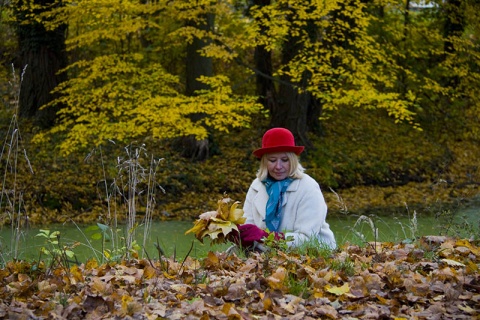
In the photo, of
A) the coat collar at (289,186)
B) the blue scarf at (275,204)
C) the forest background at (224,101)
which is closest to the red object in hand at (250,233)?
the blue scarf at (275,204)

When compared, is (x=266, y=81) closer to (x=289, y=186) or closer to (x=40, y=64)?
(x=40, y=64)

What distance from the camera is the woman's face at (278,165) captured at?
217 inches

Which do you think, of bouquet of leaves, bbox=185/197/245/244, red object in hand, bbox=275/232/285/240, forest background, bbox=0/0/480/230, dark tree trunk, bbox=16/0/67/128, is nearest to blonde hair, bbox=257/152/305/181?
red object in hand, bbox=275/232/285/240

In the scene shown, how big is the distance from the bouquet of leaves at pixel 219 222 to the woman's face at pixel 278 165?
2.43ft

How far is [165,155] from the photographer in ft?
56.4

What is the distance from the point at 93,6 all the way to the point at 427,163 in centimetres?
1019

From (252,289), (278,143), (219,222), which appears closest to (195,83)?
(278,143)

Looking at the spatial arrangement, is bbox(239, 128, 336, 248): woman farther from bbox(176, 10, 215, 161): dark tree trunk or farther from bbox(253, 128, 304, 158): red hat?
bbox(176, 10, 215, 161): dark tree trunk

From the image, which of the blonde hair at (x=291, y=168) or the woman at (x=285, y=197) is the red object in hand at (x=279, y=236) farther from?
the blonde hair at (x=291, y=168)

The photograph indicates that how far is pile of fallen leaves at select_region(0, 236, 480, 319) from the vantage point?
3520 mm

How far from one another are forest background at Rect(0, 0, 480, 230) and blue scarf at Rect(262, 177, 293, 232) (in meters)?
6.58

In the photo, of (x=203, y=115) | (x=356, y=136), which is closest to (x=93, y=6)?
(x=203, y=115)

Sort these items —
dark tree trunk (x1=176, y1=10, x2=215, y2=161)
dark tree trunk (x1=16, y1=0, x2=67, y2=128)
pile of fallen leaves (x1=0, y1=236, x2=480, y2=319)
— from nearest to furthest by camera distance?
pile of fallen leaves (x1=0, y1=236, x2=480, y2=319) → dark tree trunk (x1=176, y1=10, x2=215, y2=161) → dark tree trunk (x1=16, y1=0, x2=67, y2=128)

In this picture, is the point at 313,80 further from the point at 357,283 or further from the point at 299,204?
the point at 357,283
